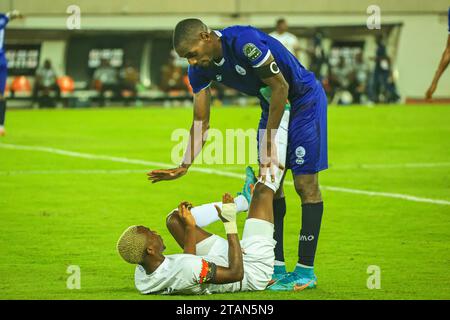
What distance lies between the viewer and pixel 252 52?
8.66m

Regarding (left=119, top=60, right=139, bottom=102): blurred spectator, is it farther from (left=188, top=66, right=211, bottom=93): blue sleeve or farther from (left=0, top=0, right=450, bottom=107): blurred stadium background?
(left=188, top=66, right=211, bottom=93): blue sleeve

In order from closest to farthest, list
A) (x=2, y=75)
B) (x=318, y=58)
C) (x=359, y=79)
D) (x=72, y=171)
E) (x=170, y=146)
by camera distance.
Answer: (x=72, y=171) → (x=170, y=146) → (x=2, y=75) → (x=318, y=58) → (x=359, y=79)

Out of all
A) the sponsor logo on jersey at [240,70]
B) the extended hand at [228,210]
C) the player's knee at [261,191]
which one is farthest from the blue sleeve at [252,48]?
the extended hand at [228,210]

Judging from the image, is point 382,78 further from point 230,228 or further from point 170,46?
point 230,228

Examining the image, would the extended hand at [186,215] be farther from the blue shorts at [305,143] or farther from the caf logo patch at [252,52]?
the caf logo patch at [252,52]

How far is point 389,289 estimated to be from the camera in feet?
29.0

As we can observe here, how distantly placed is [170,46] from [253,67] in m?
37.3

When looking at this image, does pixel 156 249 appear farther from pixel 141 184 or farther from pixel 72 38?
pixel 72 38

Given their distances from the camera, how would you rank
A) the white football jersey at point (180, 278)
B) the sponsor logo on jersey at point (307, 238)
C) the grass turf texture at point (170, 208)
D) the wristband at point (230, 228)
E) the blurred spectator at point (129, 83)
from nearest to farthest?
the white football jersey at point (180, 278)
the wristband at point (230, 228)
the sponsor logo on jersey at point (307, 238)
the grass turf texture at point (170, 208)
the blurred spectator at point (129, 83)

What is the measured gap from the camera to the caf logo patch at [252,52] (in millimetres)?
8656

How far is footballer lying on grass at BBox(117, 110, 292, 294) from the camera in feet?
27.5

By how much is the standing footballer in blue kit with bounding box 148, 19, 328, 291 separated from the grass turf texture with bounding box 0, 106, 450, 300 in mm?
368

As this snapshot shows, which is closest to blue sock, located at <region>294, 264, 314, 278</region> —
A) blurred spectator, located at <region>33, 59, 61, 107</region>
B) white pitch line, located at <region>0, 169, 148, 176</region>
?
white pitch line, located at <region>0, 169, 148, 176</region>

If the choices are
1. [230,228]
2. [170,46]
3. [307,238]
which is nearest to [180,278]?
[230,228]
